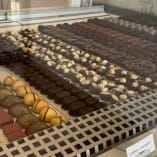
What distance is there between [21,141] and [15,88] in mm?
437

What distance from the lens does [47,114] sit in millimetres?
913

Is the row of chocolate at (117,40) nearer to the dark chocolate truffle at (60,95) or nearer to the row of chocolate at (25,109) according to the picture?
the dark chocolate truffle at (60,95)

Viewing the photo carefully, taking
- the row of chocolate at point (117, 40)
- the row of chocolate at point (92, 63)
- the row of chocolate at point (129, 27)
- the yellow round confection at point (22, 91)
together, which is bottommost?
the yellow round confection at point (22, 91)

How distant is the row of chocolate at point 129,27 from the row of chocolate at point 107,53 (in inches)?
13.0

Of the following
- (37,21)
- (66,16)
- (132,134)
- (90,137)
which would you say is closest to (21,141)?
(90,137)

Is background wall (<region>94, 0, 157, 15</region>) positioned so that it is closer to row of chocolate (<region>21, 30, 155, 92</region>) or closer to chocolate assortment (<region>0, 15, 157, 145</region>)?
chocolate assortment (<region>0, 15, 157, 145</region>)

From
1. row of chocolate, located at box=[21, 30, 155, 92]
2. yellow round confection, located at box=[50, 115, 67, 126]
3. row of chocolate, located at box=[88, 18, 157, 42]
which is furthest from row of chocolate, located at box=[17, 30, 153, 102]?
row of chocolate, located at box=[88, 18, 157, 42]

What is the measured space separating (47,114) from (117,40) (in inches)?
37.3

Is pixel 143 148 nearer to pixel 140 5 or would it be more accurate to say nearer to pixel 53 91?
pixel 53 91

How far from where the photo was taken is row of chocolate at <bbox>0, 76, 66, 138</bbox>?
83 cm

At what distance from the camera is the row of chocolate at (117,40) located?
1515 mm

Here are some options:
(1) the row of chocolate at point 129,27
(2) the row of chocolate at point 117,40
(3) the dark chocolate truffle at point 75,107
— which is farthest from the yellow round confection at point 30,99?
(1) the row of chocolate at point 129,27

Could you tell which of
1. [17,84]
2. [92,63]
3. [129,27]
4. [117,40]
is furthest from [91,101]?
[129,27]

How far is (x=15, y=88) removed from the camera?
1094 millimetres
